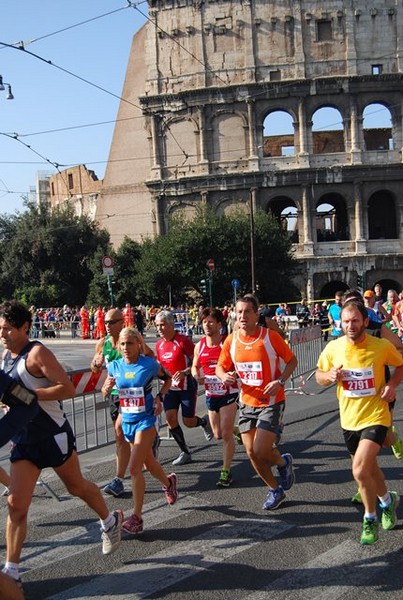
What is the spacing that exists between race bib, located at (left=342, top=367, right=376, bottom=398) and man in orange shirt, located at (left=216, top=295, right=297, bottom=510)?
0.80 metres

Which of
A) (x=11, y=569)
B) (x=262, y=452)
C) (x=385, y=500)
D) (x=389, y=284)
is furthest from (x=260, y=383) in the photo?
(x=389, y=284)

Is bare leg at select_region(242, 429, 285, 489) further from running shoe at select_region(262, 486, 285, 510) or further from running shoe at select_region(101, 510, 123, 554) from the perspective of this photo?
running shoe at select_region(101, 510, 123, 554)

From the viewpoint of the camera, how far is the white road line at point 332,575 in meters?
4.39

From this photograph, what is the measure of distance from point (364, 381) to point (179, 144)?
42.2 meters

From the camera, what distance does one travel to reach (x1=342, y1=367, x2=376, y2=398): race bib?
5426 millimetres

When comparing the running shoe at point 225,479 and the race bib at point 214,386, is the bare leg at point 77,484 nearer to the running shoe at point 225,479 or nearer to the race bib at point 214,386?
the running shoe at point 225,479

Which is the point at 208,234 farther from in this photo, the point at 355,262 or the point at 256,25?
the point at 256,25

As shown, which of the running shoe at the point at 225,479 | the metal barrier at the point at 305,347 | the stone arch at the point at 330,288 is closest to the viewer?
the running shoe at the point at 225,479

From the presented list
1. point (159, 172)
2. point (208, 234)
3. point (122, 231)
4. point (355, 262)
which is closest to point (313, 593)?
point (208, 234)

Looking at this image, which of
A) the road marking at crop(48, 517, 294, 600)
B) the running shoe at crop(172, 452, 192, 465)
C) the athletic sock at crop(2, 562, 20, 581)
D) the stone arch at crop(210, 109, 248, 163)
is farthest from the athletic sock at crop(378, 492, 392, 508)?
the stone arch at crop(210, 109, 248, 163)

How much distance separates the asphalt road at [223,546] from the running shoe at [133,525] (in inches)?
3.2

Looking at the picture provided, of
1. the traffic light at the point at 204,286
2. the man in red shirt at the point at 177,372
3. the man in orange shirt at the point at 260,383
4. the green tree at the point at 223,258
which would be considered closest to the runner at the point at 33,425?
the man in orange shirt at the point at 260,383

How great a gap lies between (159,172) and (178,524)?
41638 mm

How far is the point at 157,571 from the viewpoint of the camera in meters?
4.89
